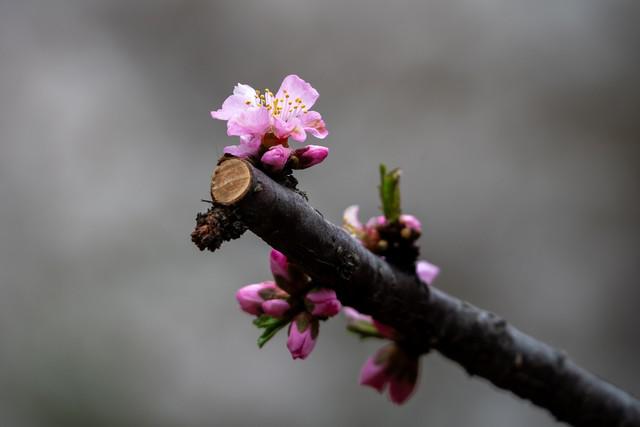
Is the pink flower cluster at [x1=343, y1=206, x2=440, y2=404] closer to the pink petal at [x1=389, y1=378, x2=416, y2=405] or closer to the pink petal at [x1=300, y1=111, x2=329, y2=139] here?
the pink petal at [x1=389, y1=378, x2=416, y2=405]

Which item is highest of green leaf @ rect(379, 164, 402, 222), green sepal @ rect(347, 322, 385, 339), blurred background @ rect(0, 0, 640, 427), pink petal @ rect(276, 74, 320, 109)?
blurred background @ rect(0, 0, 640, 427)

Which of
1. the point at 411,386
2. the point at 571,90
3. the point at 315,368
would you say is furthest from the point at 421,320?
the point at 571,90

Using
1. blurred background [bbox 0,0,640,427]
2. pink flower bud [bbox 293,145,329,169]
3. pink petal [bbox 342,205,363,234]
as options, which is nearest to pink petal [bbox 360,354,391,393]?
pink petal [bbox 342,205,363,234]

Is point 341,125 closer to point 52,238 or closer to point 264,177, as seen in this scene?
point 52,238

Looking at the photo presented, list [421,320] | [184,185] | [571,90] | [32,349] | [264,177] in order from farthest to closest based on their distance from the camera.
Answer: [571,90] → [184,185] → [32,349] → [421,320] → [264,177]

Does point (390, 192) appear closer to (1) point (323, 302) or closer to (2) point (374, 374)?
(1) point (323, 302)

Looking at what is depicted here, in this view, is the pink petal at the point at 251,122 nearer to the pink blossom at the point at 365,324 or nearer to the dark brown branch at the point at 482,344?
the dark brown branch at the point at 482,344
